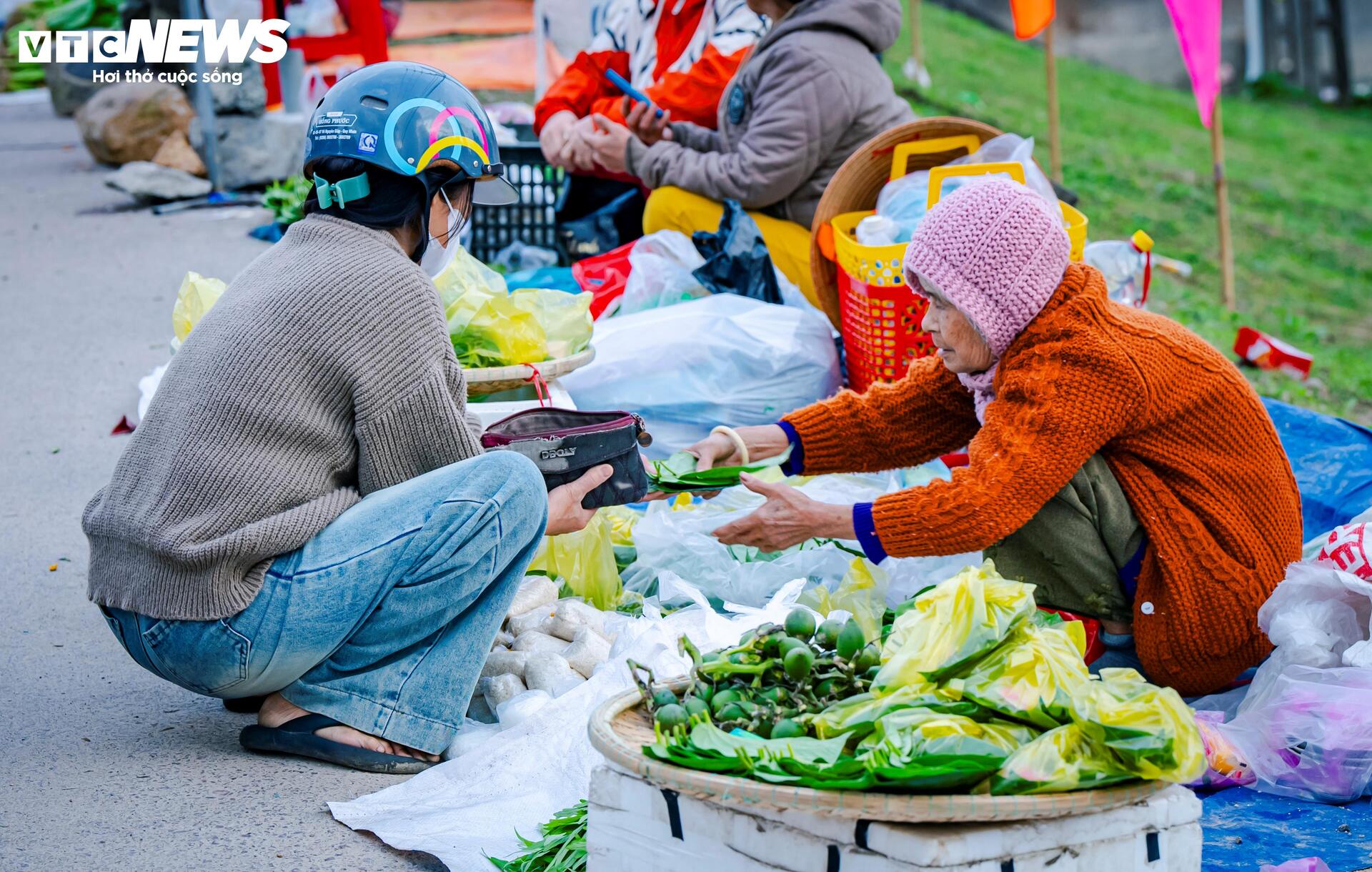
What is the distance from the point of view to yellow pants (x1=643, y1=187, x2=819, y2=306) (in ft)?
15.4

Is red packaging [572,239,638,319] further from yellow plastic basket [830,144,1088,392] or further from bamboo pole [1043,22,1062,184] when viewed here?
bamboo pole [1043,22,1062,184]

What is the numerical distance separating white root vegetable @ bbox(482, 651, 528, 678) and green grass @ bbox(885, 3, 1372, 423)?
4891mm

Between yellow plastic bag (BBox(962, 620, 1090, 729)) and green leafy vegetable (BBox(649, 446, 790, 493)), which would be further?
green leafy vegetable (BBox(649, 446, 790, 493))

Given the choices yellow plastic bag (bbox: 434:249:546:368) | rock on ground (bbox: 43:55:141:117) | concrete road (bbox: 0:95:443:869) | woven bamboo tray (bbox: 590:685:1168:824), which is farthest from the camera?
rock on ground (bbox: 43:55:141:117)

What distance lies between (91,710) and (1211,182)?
11.4 meters

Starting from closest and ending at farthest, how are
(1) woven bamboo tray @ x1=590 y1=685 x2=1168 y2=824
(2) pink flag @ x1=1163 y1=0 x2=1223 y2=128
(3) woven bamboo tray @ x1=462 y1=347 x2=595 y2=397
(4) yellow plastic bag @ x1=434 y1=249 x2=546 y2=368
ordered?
(1) woven bamboo tray @ x1=590 y1=685 x2=1168 y2=824, (3) woven bamboo tray @ x1=462 y1=347 x2=595 y2=397, (4) yellow plastic bag @ x1=434 y1=249 x2=546 y2=368, (2) pink flag @ x1=1163 y1=0 x2=1223 y2=128

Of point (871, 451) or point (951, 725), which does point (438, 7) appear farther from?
point (951, 725)

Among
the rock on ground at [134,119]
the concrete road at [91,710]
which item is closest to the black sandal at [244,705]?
the concrete road at [91,710]

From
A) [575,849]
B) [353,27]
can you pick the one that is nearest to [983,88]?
[353,27]

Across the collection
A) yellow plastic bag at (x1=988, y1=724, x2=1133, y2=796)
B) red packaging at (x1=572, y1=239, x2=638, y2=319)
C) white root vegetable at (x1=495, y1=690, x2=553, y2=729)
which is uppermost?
yellow plastic bag at (x1=988, y1=724, x2=1133, y2=796)

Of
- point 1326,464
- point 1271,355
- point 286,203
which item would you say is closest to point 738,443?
point 1326,464

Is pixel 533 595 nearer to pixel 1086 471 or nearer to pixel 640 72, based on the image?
pixel 1086 471

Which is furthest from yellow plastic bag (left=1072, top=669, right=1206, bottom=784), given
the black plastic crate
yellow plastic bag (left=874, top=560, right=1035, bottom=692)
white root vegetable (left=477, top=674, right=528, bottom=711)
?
the black plastic crate

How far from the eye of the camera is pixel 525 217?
5.79 m
